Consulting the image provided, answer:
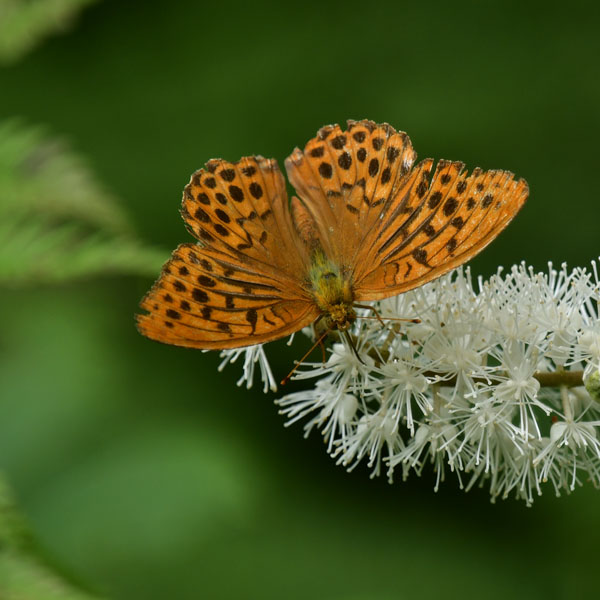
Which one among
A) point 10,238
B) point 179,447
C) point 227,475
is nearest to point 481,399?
point 10,238

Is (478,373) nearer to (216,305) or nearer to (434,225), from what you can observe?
(434,225)

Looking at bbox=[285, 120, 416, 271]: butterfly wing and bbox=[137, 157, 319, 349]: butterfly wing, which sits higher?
bbox=[285, 120, 416, 271]: butterfly wing

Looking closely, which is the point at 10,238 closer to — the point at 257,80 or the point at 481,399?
the point at 481,399

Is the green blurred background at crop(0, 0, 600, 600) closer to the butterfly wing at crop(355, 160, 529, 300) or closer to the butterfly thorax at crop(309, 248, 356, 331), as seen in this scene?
the butterfly thorax at crop(309, 248, 356, 331)

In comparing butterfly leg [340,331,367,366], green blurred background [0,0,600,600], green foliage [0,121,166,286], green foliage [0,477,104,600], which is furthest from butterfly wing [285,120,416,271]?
green blurred background [0,0,600,600]

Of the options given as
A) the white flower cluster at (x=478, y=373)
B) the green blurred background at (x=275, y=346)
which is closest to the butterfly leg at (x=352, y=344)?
the white flower cluster at (x=478, y=373)

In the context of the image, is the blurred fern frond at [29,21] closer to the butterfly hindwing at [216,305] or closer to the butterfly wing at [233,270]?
the butterfly wing at [233,270]
